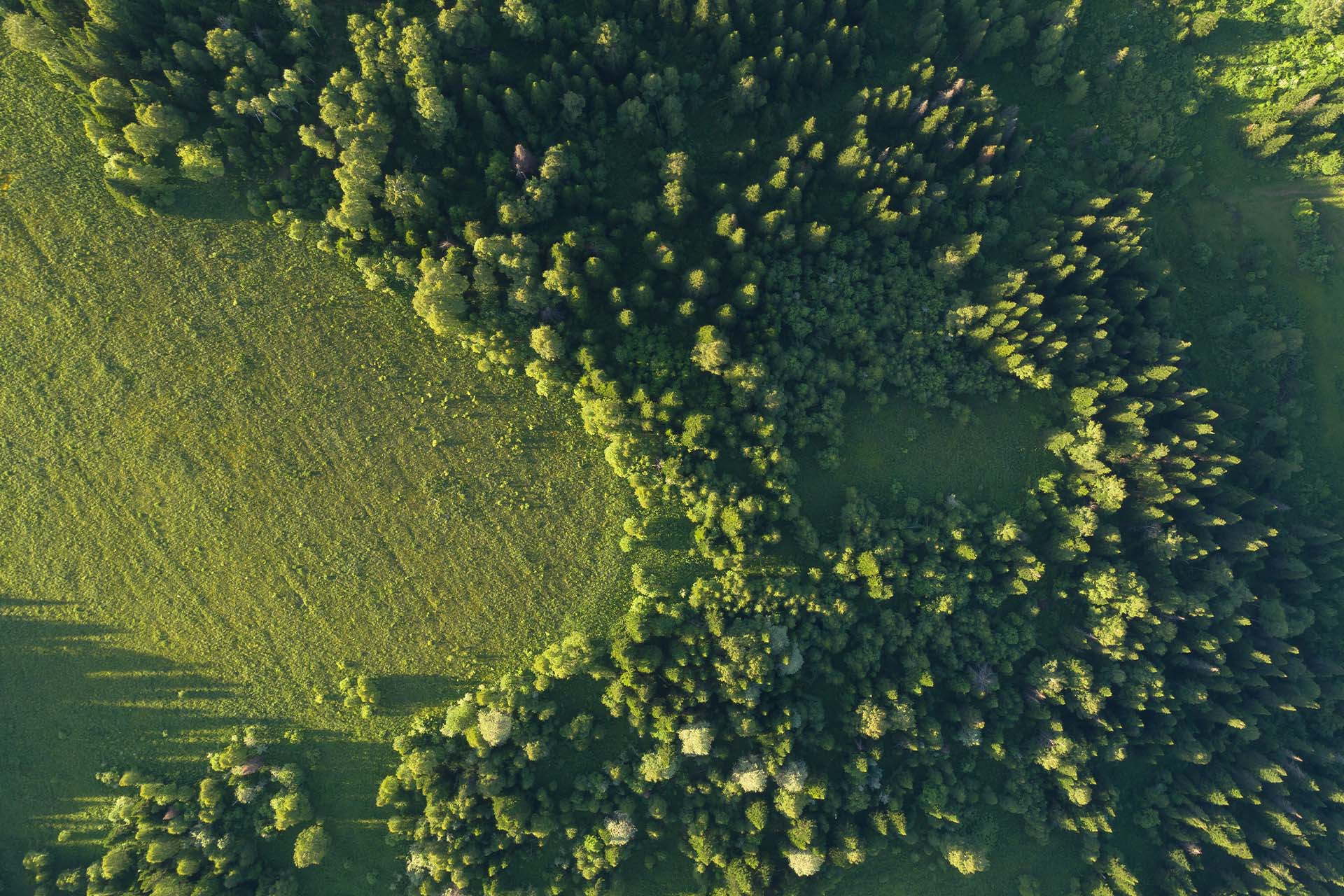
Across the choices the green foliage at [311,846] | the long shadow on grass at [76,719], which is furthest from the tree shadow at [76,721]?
the green foliage at [311,846]

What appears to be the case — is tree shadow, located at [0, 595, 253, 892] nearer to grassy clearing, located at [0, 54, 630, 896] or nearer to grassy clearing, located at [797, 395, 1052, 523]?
grassy clearing, located at [0, 54, 630, 896]

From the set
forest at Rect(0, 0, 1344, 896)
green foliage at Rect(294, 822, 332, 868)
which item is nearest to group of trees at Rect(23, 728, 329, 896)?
green foliage at Rect(294, 822, 332, 868)

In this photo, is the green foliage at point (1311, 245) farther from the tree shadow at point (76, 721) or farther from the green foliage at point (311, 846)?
the tree shadow at point (76, 721)

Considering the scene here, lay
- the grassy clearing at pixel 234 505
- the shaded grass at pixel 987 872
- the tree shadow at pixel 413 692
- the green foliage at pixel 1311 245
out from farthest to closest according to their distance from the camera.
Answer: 1. the green foliage at pixel 1311 245
2. the shaded grass at pixel 987 872
3. the tree shadow at pixel 413 692
4. the grassy clearing at pixel 234 505

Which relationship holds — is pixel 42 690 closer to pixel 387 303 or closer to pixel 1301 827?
pixel 387 303

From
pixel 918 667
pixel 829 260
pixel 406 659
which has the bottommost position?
pixel 406 659

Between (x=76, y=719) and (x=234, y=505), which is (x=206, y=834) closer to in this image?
(x=76, y=719)

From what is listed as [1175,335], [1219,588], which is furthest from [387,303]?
[1219,588]
